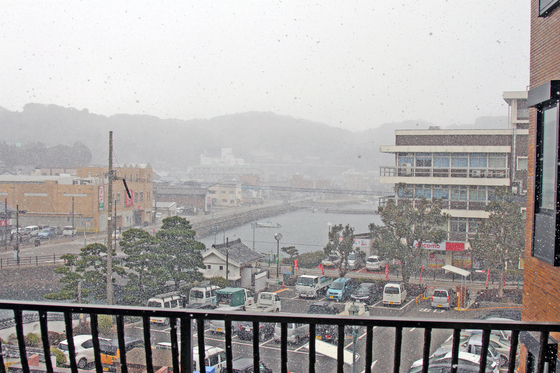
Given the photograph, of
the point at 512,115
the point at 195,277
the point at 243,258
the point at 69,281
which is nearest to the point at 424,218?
the point at 512,115

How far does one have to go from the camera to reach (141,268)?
12.1 ft

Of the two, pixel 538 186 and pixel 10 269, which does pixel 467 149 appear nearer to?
pixel 538 186

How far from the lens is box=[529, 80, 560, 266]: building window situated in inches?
43.2

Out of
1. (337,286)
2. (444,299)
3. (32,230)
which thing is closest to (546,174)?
(444,299)

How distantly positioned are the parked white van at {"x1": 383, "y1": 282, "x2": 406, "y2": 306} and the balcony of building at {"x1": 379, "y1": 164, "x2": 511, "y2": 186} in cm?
117

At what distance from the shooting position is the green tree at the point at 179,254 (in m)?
3.75

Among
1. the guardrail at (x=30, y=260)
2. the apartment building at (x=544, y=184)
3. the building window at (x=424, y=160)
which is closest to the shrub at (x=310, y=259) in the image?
the building window at (x=424, y=160)

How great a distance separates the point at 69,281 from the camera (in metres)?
3.51

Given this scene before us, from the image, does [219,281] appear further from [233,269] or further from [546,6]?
[546,6]

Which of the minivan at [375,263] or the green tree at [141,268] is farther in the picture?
the minivan at [375,263]

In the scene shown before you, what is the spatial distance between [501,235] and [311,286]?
202 centimetres

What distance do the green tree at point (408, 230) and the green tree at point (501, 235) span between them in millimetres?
393

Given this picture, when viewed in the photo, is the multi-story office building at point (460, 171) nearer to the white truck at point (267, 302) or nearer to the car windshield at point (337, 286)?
the car windshield at point (337, 286)

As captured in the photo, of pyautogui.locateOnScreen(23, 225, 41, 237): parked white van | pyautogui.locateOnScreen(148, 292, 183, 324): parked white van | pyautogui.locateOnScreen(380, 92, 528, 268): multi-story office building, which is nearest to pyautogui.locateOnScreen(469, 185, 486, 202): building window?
pyautogui.locateOnScreen(380, 92, 528, 268): multi-story office building
